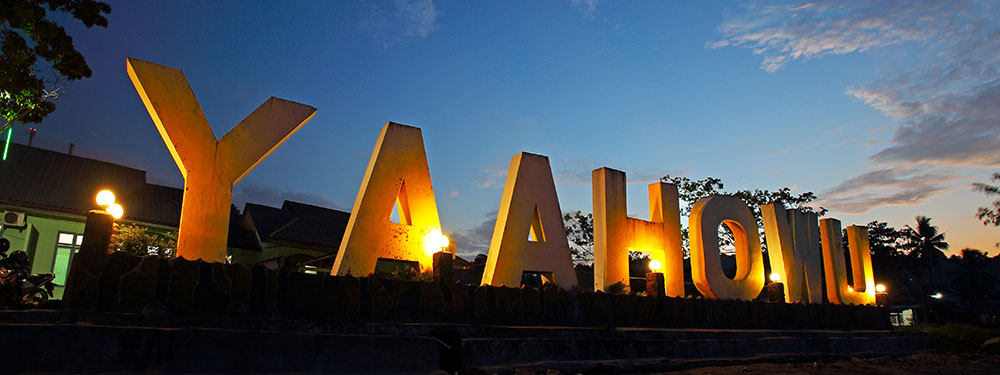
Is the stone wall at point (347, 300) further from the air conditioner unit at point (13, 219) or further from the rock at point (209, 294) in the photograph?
the air conditioner unit at point (13, 219)

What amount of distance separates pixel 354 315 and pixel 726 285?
10348 mm

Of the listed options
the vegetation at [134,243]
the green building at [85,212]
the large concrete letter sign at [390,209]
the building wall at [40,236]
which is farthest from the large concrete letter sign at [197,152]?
the building wall at [40,236]

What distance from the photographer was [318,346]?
6371 mm

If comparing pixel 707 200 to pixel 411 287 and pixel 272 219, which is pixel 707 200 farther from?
pixel 272 219

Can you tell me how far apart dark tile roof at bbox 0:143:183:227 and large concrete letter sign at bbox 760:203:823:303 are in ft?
57.5

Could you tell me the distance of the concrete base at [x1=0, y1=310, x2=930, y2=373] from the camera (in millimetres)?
5164

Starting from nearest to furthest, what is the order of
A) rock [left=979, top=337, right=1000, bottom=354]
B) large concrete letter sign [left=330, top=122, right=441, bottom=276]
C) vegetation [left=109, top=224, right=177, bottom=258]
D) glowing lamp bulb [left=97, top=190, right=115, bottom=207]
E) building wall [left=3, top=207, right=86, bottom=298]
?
glowing lamp bulb [left=97, top=190, right=115, bottom=207]
large concrete letter sign [left=330, top=122, right=441, bottom=276]
vegetation [left=109, top=224, right=177, bottom=258]
rock [left=979, top=337, right=1000, bottom=354]
building wall [left=3, top=207, right=86, bottom=298]

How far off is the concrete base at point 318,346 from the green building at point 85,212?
354 inches

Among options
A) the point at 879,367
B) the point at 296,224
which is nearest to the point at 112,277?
the point at 879,367

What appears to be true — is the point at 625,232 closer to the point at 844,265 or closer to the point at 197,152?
the point at 197,152

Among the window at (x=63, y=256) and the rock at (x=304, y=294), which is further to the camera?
the window at (x=63, y=256)

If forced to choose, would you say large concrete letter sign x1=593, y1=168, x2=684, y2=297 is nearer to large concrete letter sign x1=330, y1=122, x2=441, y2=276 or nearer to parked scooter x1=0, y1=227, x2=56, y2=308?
large concrete letter sign x1=330, y1=122, x2=441, y2=276

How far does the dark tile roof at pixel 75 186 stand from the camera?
15969 millimetres

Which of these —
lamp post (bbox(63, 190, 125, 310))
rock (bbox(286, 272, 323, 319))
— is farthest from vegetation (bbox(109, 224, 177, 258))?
rock (bbox(286, 272, 323, 319))
